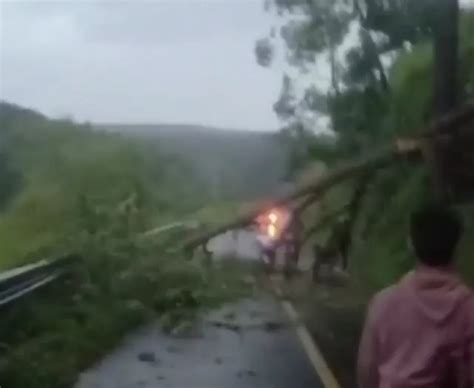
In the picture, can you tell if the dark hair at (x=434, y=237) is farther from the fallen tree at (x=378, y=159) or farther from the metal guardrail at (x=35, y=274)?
the fallen tree at (x=378, y=159)

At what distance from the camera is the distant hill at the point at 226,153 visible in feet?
21.1

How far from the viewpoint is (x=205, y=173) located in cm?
649

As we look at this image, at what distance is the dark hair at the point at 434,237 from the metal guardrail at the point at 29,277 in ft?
8.39

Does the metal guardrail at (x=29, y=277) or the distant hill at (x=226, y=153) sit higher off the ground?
the distant hill at (x=226, y=153)

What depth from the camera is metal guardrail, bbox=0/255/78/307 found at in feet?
19.5

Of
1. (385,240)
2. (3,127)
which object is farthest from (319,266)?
(3,127)

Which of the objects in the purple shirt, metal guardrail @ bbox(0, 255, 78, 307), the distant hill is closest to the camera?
the purple shirt

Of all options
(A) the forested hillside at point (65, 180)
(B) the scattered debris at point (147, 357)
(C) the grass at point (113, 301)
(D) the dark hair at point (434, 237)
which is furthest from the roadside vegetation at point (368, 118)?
(D) the dark hair at point (434, 237)

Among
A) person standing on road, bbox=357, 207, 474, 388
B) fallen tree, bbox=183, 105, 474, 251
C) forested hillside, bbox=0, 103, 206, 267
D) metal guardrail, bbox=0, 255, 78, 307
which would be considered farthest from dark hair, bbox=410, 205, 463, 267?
fallen tree, bbox=183, 105, 474, 251

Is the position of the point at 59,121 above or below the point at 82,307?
above

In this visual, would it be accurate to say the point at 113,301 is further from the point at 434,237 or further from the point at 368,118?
the point at 434,237

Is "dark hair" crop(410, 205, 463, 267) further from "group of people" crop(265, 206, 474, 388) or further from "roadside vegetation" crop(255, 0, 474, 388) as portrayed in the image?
"roadside vegetation" crop(255, 0, 474, 388)

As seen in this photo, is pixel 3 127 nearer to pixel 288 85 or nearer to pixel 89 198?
pixel 89 198

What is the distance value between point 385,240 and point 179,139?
1329 millimetres
